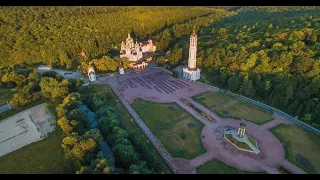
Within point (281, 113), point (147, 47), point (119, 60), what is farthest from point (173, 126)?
point (147, 47)

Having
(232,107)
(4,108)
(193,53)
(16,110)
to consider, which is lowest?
(232,107)

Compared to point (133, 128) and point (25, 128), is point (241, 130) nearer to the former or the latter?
point (133, 128)

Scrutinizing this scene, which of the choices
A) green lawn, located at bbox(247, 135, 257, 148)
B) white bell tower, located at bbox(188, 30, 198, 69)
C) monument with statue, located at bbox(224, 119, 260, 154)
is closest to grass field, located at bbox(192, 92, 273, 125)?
green lawn, located at bbox(247, 135, 257, 148)

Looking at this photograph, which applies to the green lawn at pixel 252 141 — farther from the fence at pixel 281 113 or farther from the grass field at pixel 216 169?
the fence at pixel 281 113

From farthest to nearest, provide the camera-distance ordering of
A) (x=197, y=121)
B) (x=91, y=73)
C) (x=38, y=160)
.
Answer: (x=91, y=73) → (x=197, y=121) → (x=38, y=160)

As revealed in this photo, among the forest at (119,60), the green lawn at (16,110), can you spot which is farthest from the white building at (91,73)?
the green lawn at (16,110)

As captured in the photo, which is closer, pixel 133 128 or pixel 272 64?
pixel 133 128

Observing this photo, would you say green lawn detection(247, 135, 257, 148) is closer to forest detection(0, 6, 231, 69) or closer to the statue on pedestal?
the statue on pedestal
